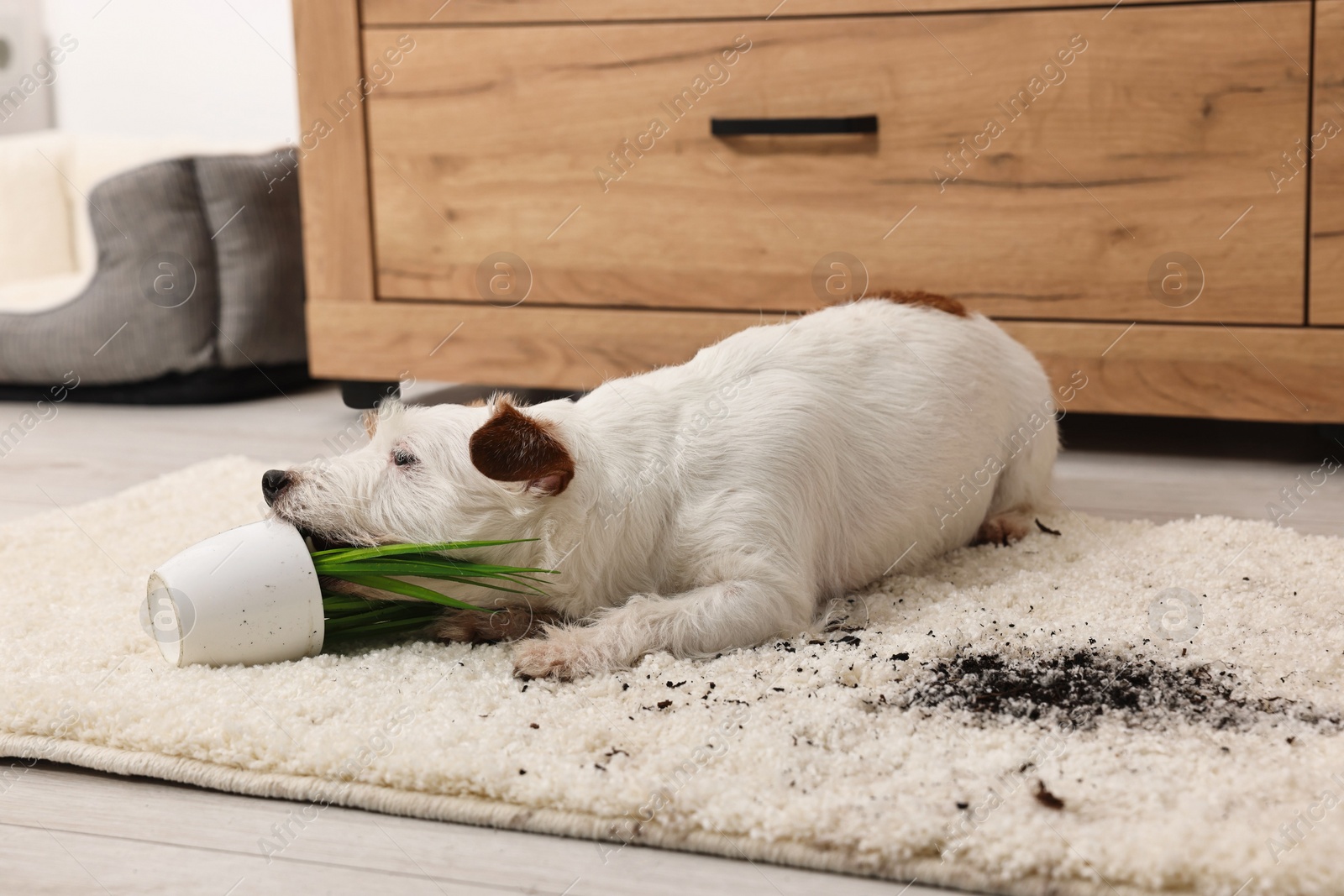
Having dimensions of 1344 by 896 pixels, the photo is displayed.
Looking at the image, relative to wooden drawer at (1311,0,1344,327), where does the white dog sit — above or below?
below

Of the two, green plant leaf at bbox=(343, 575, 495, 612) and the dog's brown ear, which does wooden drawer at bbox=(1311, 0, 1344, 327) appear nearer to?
the dog's brown ear

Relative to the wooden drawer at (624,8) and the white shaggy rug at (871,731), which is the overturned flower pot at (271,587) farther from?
the wooden drawer at (624,8)

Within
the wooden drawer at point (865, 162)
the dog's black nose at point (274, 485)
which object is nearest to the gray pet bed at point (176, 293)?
the wooden drawer at point (865, 162)

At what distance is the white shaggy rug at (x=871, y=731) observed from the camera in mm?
989

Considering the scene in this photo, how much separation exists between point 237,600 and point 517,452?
341mm

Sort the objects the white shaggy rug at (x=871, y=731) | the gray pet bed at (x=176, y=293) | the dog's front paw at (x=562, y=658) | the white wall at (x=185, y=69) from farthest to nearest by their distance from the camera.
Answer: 1. the white wall at (x=185, y=69)
2. the gray pet bed at (x=176, y=293)
3. the dog's front paw at (x=562, y=658)
4. the white shaggy rug at (x=871, y=731)

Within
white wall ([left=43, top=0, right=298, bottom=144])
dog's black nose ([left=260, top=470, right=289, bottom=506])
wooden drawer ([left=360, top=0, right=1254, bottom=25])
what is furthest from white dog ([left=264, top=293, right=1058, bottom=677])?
white wall ([left=43, top=0, right=298, bottom=144])

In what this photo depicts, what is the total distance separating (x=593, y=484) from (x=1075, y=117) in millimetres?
1329

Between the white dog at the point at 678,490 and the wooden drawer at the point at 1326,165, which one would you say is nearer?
the white dog at the point at 678,490

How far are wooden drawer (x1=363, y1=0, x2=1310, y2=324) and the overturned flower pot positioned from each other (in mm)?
1252

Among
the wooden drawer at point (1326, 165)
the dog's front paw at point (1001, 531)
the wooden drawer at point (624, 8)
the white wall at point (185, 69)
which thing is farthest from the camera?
the white wall at point (185, 69)

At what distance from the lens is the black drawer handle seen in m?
2.34

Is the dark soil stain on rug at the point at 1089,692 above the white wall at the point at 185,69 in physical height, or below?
below

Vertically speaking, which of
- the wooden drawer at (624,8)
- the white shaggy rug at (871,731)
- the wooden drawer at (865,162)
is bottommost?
the white shaggy rug at (871,731)
